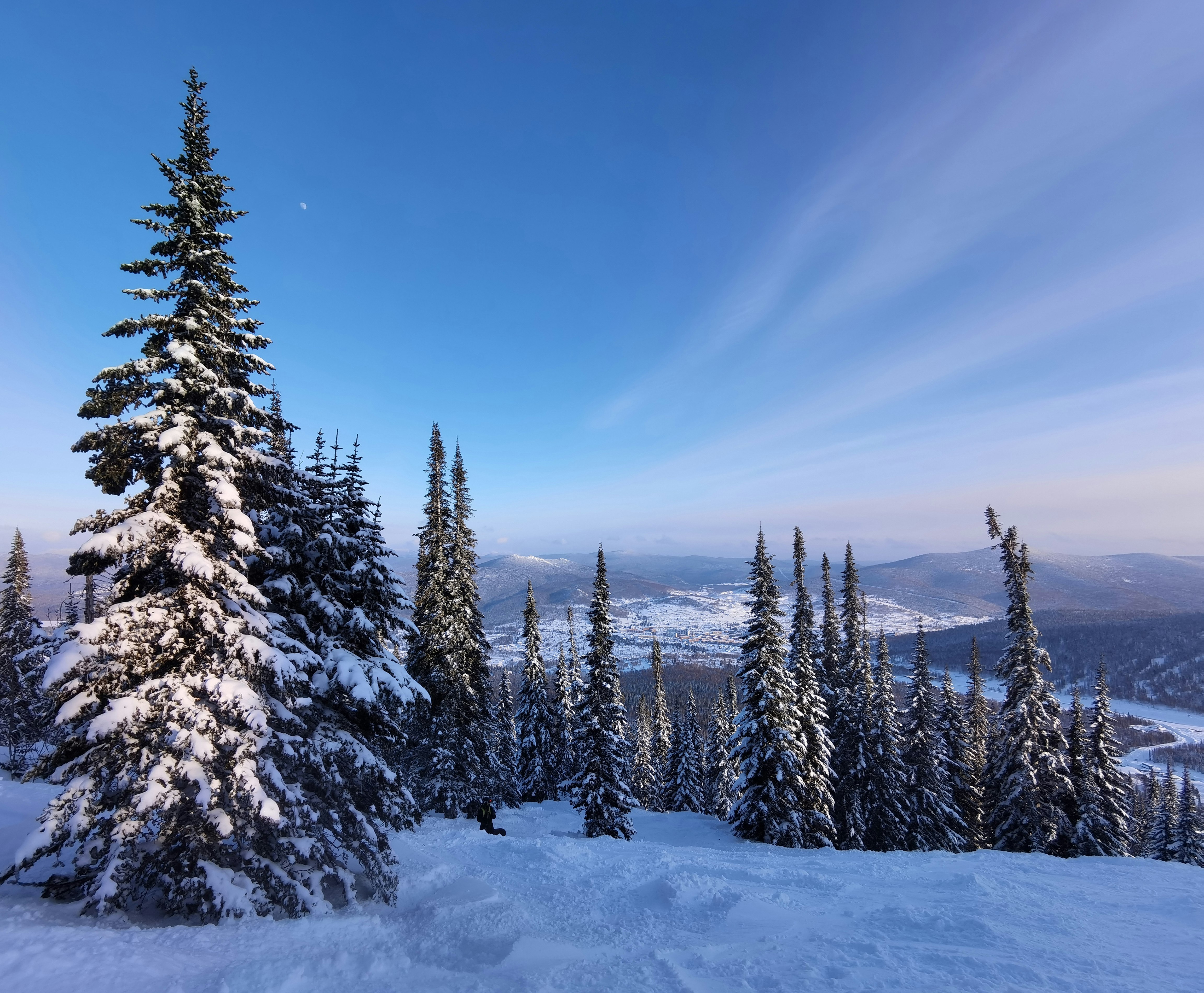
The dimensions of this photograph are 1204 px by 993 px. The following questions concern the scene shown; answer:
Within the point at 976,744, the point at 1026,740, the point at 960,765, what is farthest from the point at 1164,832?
the point at 1026,740

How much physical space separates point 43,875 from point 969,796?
1776 inches

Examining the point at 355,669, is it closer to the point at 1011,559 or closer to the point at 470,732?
the point at 470,732

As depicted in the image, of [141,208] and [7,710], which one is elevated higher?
[141,208]

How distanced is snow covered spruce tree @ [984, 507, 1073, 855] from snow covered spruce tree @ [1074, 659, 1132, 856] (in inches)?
29.9

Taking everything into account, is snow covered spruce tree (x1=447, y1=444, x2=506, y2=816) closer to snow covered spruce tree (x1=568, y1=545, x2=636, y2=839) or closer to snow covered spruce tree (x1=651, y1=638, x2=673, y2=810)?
snow covered spruce tree (x1=568, y1=545, x2=636, y2=839)

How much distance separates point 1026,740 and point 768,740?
1452 cm

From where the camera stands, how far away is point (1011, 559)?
28562mm

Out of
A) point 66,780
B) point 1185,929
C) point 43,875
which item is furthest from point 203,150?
point 1185,929

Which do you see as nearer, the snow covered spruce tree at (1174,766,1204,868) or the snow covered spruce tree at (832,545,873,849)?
the snow covered spruce tree at (832,545,873,849)

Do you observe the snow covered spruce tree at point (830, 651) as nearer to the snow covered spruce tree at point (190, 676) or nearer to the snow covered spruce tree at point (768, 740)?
the snow covered spruce tree at point (768, 740)

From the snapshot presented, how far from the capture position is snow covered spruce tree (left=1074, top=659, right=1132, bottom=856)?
27.5 metres

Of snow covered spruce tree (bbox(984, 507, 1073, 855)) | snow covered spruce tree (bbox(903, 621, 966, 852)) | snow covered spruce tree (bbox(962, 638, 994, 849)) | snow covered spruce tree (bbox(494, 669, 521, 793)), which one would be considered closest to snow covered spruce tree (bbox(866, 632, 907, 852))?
snow covered spruce tree (bbox(903, 621, 966, 852))

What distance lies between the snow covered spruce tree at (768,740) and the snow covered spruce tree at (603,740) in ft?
19.2

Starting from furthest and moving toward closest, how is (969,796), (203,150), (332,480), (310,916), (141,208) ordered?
1. (969,796)
2. (332,480)
3. (203,150)
4. (141,208)
5. (310,916)
